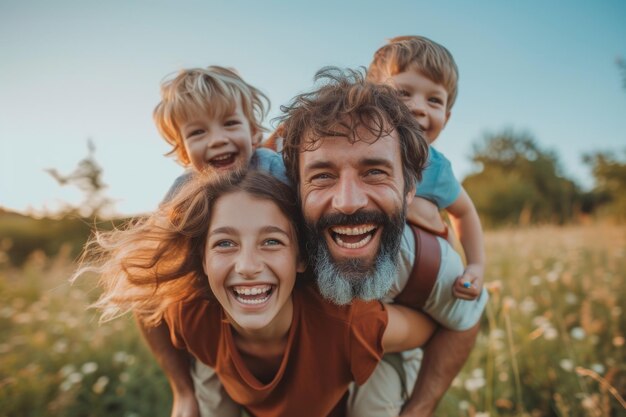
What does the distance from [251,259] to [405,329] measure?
3.33ft

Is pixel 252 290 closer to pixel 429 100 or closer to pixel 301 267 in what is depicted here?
pixel 301 267

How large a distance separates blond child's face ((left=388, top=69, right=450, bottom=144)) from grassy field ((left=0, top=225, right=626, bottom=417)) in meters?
1.11

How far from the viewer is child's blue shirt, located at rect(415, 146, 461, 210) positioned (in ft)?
8.78

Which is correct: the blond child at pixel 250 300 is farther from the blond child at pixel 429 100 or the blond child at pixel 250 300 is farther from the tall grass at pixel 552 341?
the tall grass at pixel 552 341

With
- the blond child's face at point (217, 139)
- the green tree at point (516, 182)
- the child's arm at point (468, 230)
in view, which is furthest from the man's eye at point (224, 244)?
the green tree at point (516, 182)

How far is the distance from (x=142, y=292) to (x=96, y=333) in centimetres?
263

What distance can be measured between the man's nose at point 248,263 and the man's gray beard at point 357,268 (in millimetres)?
280

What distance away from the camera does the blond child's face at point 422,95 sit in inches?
105

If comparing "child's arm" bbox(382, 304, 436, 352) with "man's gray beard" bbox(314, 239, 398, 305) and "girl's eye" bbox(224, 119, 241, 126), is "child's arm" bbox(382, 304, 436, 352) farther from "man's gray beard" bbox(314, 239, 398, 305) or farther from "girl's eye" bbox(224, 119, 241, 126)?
"girl's eye" bbox(224, 119, 241, 126)

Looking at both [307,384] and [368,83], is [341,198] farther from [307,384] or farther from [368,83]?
[307,384]

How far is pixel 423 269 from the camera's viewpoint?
2396 millimetres

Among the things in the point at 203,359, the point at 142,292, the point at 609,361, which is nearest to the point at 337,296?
the point at 203,359

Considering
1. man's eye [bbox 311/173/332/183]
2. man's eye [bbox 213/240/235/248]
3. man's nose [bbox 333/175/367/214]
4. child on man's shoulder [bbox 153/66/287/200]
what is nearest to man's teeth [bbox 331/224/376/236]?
man's nose [bbox 333/175/367/214]

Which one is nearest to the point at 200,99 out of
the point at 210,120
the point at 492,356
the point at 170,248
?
the point at 210,120
